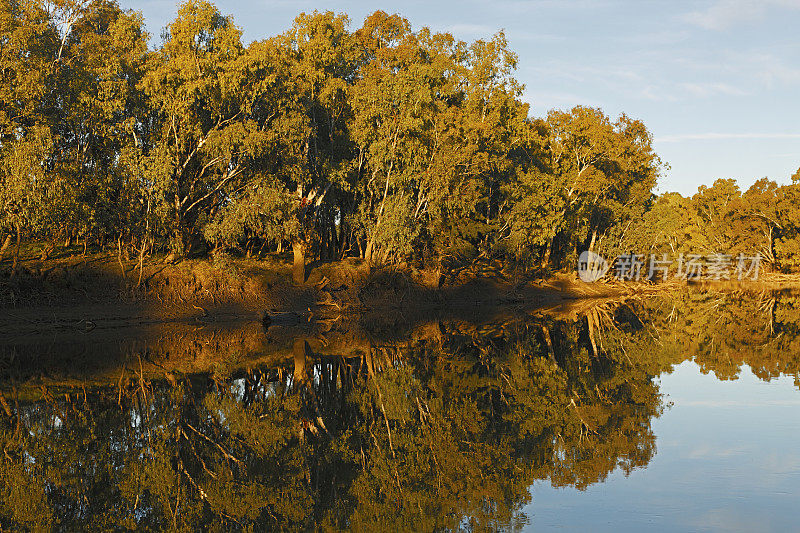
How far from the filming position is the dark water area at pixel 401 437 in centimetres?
955

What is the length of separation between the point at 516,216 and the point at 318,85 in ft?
64.4

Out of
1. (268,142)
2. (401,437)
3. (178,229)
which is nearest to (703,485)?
(401,437)

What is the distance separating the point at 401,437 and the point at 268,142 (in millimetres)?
25443

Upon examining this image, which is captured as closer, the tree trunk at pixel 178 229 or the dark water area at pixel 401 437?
the dark water area at pixel 401 437

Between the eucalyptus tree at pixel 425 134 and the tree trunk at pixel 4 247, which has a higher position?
the eucalyptus tree at pixel 425 134

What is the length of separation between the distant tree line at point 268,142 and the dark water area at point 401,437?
9.93 metres

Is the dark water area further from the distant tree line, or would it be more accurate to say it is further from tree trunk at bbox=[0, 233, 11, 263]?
the distant tree line

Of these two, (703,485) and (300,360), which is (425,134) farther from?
(703,485)

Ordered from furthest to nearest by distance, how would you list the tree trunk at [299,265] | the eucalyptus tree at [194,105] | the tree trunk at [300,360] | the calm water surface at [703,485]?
the tree trunk at [299,265]
the eucalyptus tree at [194,105]
the tree trunk at [300,360]
the calm water surface at [703,485]

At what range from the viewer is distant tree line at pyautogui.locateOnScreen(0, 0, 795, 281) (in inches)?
1299

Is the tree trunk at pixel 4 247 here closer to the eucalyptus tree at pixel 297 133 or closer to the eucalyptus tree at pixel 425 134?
the eucalyptus tree at pixel 297 133

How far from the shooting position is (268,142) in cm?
3597

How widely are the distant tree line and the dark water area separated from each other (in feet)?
32.6

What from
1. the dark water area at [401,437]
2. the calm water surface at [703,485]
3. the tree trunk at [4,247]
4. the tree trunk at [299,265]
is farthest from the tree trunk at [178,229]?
the calm water surface at [703,485]
